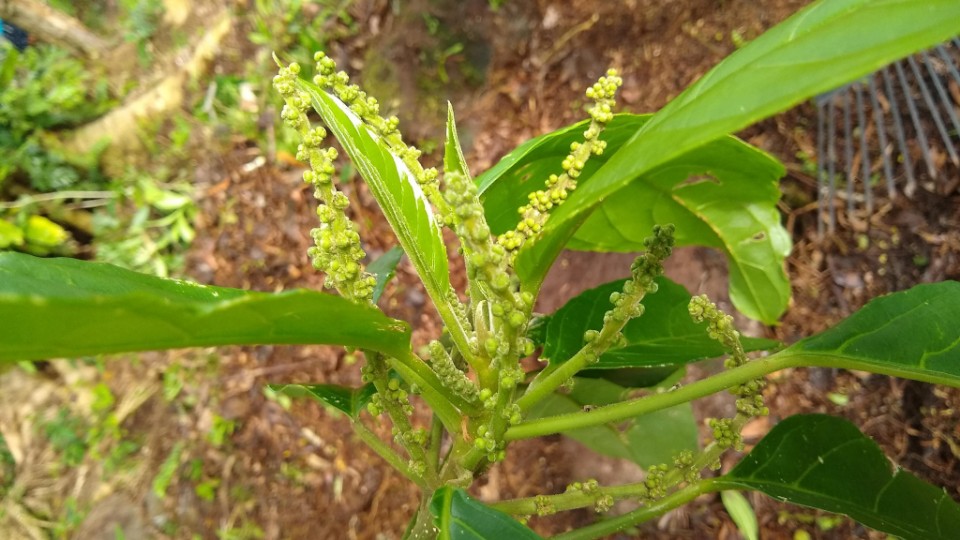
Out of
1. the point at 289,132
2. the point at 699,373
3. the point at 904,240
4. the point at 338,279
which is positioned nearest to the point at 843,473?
the point at 338,279

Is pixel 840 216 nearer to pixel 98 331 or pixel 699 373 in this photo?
pixel 699 373

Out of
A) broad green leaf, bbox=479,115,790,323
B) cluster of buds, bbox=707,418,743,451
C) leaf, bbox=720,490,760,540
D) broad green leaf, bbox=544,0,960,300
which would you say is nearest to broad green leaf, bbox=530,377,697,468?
leaf, bbox=720,490,760,540

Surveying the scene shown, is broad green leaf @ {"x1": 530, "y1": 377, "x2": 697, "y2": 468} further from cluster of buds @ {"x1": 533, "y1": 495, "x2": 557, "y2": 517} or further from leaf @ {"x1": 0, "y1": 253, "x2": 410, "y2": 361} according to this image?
leaf @ {"x1": 0, "y1": 253, "x2": 410, "y2": 361}

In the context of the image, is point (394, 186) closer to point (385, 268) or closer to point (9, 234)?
point (385, 268)

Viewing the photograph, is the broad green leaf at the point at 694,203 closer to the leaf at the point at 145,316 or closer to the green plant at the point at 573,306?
the green plant at the point at 573,306

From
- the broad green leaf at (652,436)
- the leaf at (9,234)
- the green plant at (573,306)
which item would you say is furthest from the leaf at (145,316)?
the leaf at (9,234)

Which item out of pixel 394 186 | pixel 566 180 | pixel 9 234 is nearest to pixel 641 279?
pixel 566 180
